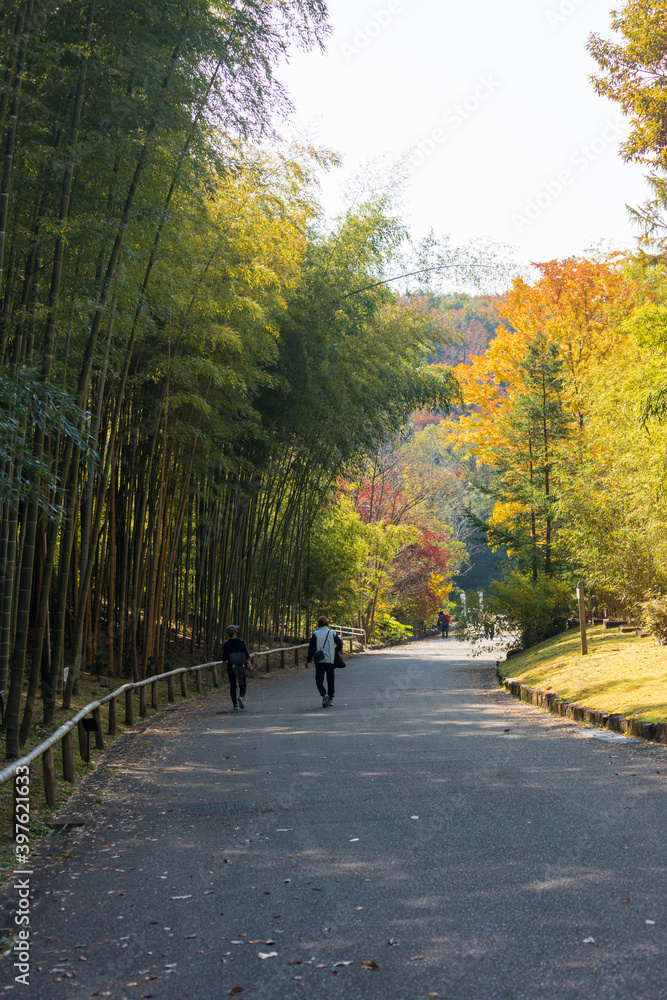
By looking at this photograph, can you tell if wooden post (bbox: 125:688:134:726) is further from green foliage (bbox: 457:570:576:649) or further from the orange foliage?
the orange foliage

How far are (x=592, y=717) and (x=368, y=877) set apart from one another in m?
5.86

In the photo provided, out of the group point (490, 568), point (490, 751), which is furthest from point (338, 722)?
point (490, 568)

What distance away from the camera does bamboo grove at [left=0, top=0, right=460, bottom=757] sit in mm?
6715

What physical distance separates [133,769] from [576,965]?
17.5ft

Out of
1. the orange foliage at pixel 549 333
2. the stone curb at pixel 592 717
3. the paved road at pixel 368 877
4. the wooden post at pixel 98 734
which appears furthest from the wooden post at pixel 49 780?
the orange foliage at pixel 549 333

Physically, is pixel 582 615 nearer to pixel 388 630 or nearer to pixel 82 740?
pixel 82 740

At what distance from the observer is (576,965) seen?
121 inches

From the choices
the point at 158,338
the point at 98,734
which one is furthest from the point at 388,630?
the point at 98,734

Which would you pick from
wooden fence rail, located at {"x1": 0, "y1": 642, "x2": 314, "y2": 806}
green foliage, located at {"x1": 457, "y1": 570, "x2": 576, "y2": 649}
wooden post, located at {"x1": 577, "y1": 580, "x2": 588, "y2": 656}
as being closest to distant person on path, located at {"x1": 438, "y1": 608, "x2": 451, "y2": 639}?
green foliage, located at {"x1": 457, "y1": 570, "x2": 576, "y2": 649}

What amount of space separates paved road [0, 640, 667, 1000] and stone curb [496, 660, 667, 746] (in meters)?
0.52

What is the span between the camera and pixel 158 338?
38.0ft

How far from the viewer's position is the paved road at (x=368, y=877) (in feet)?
10.3

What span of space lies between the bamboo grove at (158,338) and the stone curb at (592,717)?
5418 millimetres

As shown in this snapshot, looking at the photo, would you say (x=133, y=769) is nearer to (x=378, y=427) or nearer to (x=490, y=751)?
(x=490, y=751)
